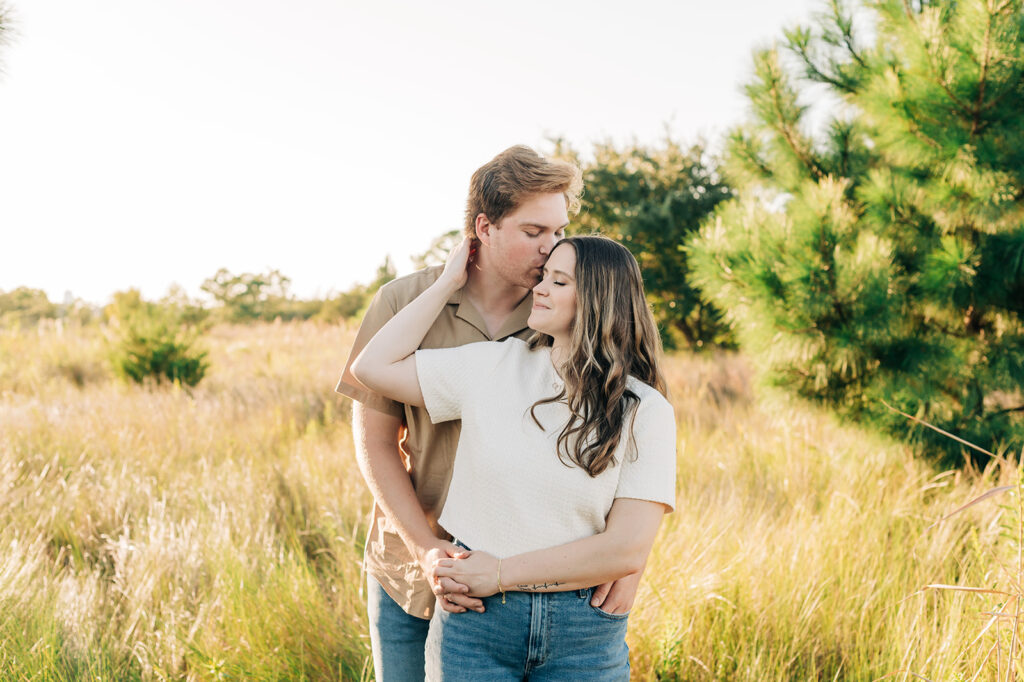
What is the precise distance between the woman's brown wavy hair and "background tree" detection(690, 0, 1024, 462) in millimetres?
2505

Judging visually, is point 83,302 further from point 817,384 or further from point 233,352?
point 817,384

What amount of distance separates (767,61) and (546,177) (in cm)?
337

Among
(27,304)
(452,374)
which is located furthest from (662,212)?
(27,304)

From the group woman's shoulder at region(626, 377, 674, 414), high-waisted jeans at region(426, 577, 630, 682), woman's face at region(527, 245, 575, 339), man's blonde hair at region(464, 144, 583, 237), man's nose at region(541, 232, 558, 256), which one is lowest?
high-waisted jeans at region(426, 577, 630, 682)

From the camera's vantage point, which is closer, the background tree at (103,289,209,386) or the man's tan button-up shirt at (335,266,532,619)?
the man's tan button-up shirt at (335,266,532,619)

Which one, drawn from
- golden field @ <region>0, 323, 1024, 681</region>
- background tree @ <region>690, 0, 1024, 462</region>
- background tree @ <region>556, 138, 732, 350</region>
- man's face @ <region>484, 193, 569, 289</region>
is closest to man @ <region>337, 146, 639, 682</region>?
man's face @ <region>484, 193, 569, 289</region>

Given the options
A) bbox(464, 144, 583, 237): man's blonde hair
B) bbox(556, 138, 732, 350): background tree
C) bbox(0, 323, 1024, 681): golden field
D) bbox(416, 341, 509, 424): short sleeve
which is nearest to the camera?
bbox(416, 341, 509, 424): short sleeve

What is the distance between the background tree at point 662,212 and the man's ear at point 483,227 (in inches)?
385

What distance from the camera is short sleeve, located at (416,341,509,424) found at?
5.91 ft

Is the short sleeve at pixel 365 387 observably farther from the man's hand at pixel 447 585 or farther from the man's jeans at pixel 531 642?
the man's jeans at pixel 531 642

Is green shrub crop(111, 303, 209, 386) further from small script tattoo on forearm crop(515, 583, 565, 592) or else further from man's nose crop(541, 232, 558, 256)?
small script tattoo on forearm crop(515, 583, 565, 592)

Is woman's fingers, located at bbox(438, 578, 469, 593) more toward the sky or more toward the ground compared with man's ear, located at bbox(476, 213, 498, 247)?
more toward the ground

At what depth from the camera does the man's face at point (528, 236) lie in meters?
2.04

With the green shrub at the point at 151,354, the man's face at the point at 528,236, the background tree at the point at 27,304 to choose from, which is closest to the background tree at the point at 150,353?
the green shrub at the point at 151,354
